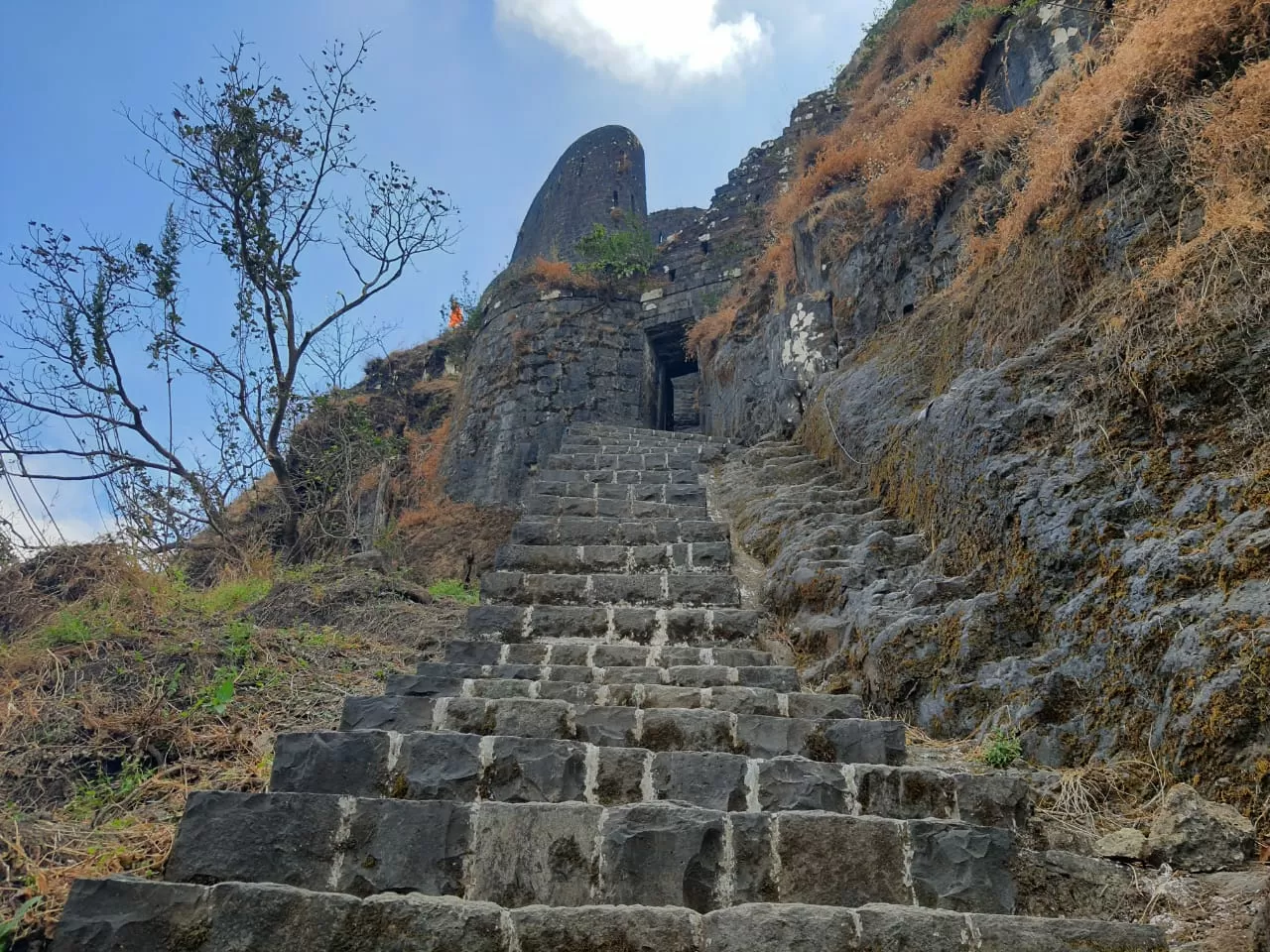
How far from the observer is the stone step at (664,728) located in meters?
3.34

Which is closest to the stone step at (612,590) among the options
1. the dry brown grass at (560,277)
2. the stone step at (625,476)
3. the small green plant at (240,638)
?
the small green plant at (240,638)

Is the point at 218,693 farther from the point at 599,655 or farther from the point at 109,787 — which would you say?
the point at 599,655

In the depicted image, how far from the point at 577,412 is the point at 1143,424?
30.6 ft

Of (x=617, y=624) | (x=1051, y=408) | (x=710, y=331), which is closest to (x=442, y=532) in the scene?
(x=710, y=331)

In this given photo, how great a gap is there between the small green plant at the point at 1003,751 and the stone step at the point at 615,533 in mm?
2754

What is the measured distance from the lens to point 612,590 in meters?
5.21

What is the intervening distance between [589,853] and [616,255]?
12379 millimetres

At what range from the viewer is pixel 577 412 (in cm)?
1238

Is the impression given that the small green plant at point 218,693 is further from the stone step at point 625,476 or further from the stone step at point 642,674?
the stone step at point 625,476

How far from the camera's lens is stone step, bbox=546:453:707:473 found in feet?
26.3

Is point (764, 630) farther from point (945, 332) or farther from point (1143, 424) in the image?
point (945, 332)

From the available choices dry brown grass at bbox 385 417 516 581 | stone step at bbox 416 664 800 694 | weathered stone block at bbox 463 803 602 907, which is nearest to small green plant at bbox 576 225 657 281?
dry brown grass at bbox 385 417 516 581

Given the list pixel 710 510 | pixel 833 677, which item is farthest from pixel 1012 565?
pixel 710 510

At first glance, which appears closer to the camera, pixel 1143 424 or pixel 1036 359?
pixel 1143 424
